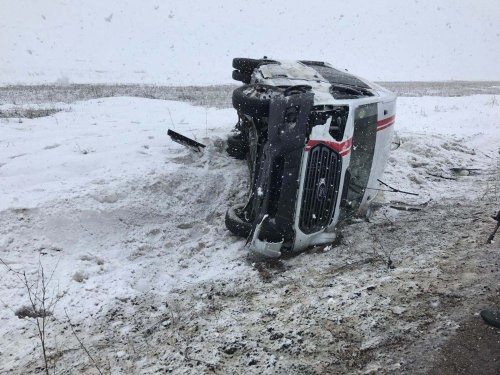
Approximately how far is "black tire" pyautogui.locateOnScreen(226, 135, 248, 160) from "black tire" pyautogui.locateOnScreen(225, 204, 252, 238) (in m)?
1.58

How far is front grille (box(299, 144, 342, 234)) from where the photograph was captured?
3928 millimetres

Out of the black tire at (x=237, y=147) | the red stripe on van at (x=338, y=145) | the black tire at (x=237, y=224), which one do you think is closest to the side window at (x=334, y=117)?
the red stripe on van at (x=338, y=145)

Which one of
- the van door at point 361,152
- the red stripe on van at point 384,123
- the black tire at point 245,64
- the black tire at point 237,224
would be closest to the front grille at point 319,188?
the van door at point 361,152

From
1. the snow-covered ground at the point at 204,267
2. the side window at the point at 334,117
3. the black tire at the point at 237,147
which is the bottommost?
the snow-covered ground at the point at 204,267

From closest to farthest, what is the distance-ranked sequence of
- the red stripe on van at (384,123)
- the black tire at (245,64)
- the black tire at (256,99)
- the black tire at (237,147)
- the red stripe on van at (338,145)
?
the red stripe on van at (338,145)
the black tire at (256,99)
the red stripe on van at (384,123)
the black tire at (237,147)
the black tire at (245,64)

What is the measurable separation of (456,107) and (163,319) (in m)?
11.4

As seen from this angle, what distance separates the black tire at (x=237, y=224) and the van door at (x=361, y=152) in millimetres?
1019

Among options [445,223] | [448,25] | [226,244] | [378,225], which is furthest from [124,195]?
[448,25]

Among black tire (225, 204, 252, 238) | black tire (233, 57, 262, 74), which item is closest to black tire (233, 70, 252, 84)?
black tire (233, 57, 262, 74)

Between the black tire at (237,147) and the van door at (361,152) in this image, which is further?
the black tire at (237,147)

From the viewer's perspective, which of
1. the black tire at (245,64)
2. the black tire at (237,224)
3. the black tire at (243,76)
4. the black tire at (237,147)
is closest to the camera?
the black tire at (237,224)

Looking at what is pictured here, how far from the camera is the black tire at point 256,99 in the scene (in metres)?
4.22

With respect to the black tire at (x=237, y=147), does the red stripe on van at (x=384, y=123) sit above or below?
above

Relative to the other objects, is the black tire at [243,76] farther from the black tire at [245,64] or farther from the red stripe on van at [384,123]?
the red stripe on van at [384,123]
